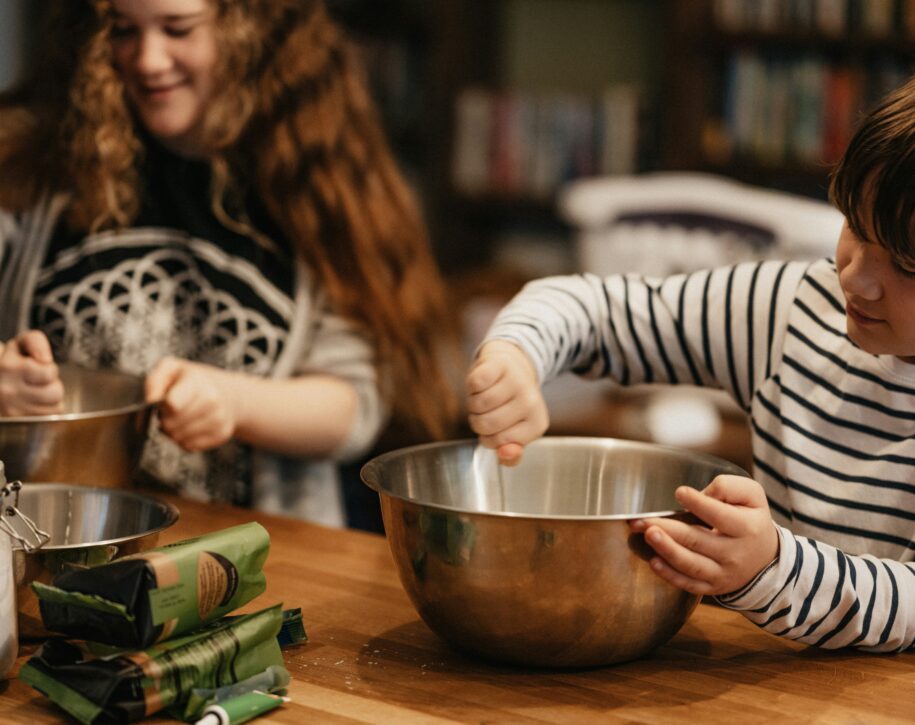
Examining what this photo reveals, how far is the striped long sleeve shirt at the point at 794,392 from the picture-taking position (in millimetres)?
882

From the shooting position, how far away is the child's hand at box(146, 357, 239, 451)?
3.99ft

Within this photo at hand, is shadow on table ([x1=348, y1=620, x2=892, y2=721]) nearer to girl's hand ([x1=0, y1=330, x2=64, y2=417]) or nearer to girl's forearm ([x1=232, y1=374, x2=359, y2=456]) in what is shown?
girl's hand ([x1=0, y1=330, x2=64, y2=417])

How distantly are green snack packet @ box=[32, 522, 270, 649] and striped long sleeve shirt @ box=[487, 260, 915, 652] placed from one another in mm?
344

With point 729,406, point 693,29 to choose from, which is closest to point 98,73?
point 729,406

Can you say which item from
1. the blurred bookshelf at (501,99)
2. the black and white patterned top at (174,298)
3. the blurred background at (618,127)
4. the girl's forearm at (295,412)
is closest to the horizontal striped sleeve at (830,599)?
the girl's forearm at (295,412)

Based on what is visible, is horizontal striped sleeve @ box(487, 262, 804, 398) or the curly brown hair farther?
the curly brown hair

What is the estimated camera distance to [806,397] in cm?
110

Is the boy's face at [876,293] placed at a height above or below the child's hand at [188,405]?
above

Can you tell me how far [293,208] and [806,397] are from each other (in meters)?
0.72

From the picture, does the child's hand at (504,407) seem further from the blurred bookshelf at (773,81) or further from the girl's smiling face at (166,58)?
the blurred bookshelf at (773,81)

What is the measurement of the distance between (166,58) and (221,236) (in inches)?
9.0

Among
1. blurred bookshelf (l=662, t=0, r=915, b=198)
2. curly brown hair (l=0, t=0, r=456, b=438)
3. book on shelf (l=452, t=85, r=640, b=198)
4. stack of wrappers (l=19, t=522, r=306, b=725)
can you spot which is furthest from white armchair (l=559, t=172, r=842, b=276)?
stack of wrappers (l=19, t=522, r=306, b=725)

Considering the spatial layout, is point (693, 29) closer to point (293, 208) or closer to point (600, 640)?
point (293, 208)

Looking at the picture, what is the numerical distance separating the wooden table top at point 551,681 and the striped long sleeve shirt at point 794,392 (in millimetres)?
35
